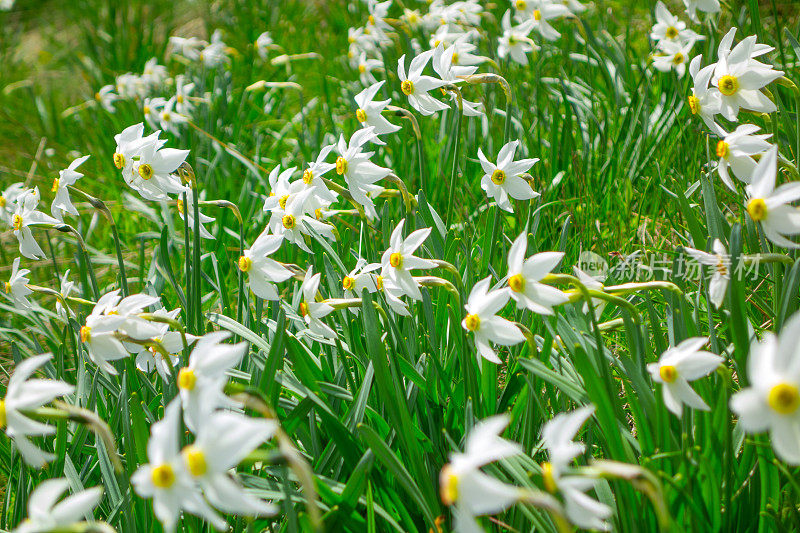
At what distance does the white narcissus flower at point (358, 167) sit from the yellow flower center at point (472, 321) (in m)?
0.64

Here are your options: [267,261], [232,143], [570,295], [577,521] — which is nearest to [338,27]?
[232,143]

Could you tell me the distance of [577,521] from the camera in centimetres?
81

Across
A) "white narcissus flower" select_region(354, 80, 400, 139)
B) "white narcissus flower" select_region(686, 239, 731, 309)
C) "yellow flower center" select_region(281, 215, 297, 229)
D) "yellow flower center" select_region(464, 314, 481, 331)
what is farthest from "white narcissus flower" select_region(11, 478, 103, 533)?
"white narcissus flower" select_region(354, 80, 400, 139)

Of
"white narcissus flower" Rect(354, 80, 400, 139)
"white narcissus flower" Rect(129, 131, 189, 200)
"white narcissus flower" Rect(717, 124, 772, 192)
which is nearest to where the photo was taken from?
"white narcissus flower" Rect(717, 124, 772, 192)

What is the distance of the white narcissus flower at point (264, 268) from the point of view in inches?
63.3

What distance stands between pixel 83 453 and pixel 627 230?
2009 mm

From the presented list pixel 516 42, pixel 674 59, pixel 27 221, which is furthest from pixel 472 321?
pixel 516 42

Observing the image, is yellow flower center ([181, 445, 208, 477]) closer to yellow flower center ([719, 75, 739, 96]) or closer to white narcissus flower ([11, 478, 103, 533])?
white narcissus flower ([11, 478, 103, 533])

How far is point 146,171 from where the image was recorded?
1721 mm

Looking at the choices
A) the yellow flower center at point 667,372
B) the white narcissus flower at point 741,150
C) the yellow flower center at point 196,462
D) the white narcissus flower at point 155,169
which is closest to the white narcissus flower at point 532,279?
the yellow flower center at point 667,372

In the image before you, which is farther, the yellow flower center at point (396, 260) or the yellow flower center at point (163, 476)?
the yellow flower center at point (396, 260)

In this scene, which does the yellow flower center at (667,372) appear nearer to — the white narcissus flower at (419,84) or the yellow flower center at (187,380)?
the yellow flower center at (187,380)

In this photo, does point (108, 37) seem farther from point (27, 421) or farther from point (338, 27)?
point (27, 421)

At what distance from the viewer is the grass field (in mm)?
879
